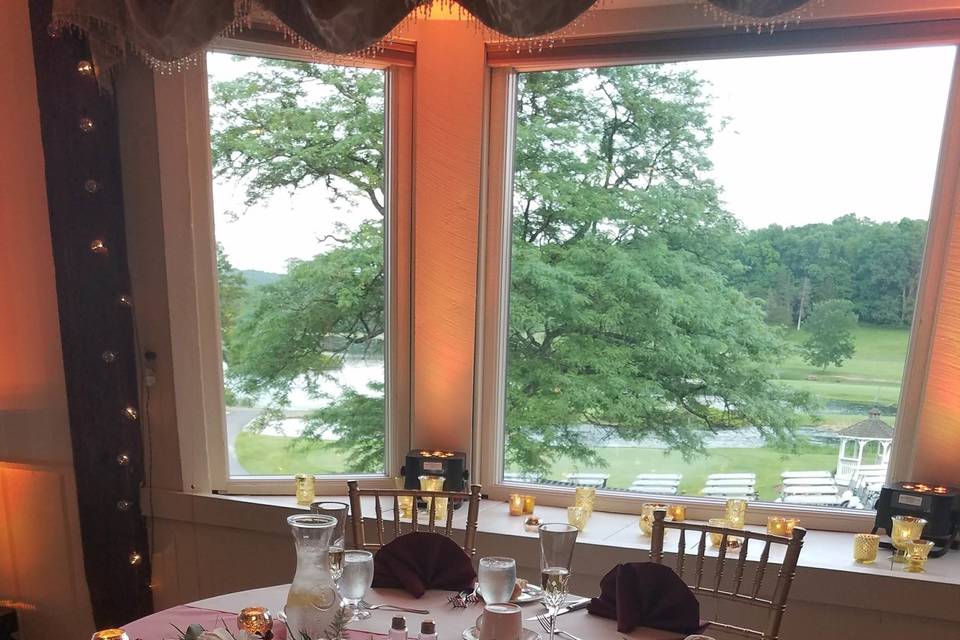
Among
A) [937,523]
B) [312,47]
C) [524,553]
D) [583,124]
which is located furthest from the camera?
[583,124]

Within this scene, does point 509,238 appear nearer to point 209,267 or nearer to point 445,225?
point 445,225

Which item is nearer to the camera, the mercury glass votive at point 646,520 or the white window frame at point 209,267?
the mercury glass votive at point 646,520

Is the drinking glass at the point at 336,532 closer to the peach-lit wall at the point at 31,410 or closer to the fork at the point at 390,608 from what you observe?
the fork at the point at 390,608

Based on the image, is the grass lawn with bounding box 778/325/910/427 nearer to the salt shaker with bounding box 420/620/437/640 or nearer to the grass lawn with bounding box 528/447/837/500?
the grass lawn with bounding box 528/447/837/500

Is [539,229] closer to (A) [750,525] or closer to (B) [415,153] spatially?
(B) [415,153]

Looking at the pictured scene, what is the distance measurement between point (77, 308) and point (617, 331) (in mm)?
1813

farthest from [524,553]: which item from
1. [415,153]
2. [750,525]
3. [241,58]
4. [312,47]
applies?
[241,58]

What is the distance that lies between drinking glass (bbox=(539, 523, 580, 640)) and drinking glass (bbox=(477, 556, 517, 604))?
0.23 ft

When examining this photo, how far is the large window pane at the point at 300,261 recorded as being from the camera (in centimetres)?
244

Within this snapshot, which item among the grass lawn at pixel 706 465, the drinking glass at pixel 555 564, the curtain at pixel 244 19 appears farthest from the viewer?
the grass lawn at pixel 706 465

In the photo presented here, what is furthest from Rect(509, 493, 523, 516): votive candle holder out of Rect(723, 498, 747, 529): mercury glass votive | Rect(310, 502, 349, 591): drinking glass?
Rect(310, 502, 349, 591): drinking glass

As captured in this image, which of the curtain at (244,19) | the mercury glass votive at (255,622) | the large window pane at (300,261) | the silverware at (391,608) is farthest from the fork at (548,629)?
the large window pane at (300,261)

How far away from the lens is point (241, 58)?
2389 millimetres

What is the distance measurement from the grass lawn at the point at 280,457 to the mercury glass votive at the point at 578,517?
932 mm
